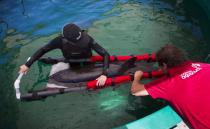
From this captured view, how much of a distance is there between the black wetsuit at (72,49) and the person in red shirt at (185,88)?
5.68ft

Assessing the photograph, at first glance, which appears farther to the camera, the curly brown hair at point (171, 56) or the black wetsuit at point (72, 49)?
the black wetsuit at point (72, 49)

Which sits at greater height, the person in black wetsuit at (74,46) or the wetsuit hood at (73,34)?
the wetsuit hood at (73,34)

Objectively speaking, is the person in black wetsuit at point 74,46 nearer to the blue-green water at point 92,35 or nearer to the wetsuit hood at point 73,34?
the wetsuit hood at point 73,34

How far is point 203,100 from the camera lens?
3842 mm

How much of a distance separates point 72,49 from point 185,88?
109 inches

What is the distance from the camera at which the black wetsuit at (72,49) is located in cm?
586

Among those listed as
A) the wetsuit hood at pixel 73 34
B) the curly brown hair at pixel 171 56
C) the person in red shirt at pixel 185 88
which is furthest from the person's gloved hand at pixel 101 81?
the curly brown hair at pixel 171 56

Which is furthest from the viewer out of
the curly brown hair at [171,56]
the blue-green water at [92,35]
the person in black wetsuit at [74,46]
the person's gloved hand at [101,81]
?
the blue-green water at [92,35]

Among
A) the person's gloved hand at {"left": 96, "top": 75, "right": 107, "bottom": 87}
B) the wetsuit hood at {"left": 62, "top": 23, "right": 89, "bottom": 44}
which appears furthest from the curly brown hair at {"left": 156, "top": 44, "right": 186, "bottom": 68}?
the wetsuit hood at {"left": 62, "top": 23, "right": 89, "bottom": 44}

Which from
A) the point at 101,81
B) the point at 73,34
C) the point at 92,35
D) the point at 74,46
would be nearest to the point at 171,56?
the point at 101,81

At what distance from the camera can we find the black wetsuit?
586cm

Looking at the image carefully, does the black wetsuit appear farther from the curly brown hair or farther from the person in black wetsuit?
the curly brown hair

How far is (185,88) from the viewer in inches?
156

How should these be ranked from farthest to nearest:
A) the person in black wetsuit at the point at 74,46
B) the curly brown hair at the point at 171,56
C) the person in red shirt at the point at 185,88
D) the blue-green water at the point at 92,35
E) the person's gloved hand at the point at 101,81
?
the blue-green water at the point at 92,35 → the person in black wetsuit at the point at 74,46 → the person's gloved hand at the point at 101,81 → the curly brown hair at the point at 171,56 → the person in red shirt at the point at 185,88
